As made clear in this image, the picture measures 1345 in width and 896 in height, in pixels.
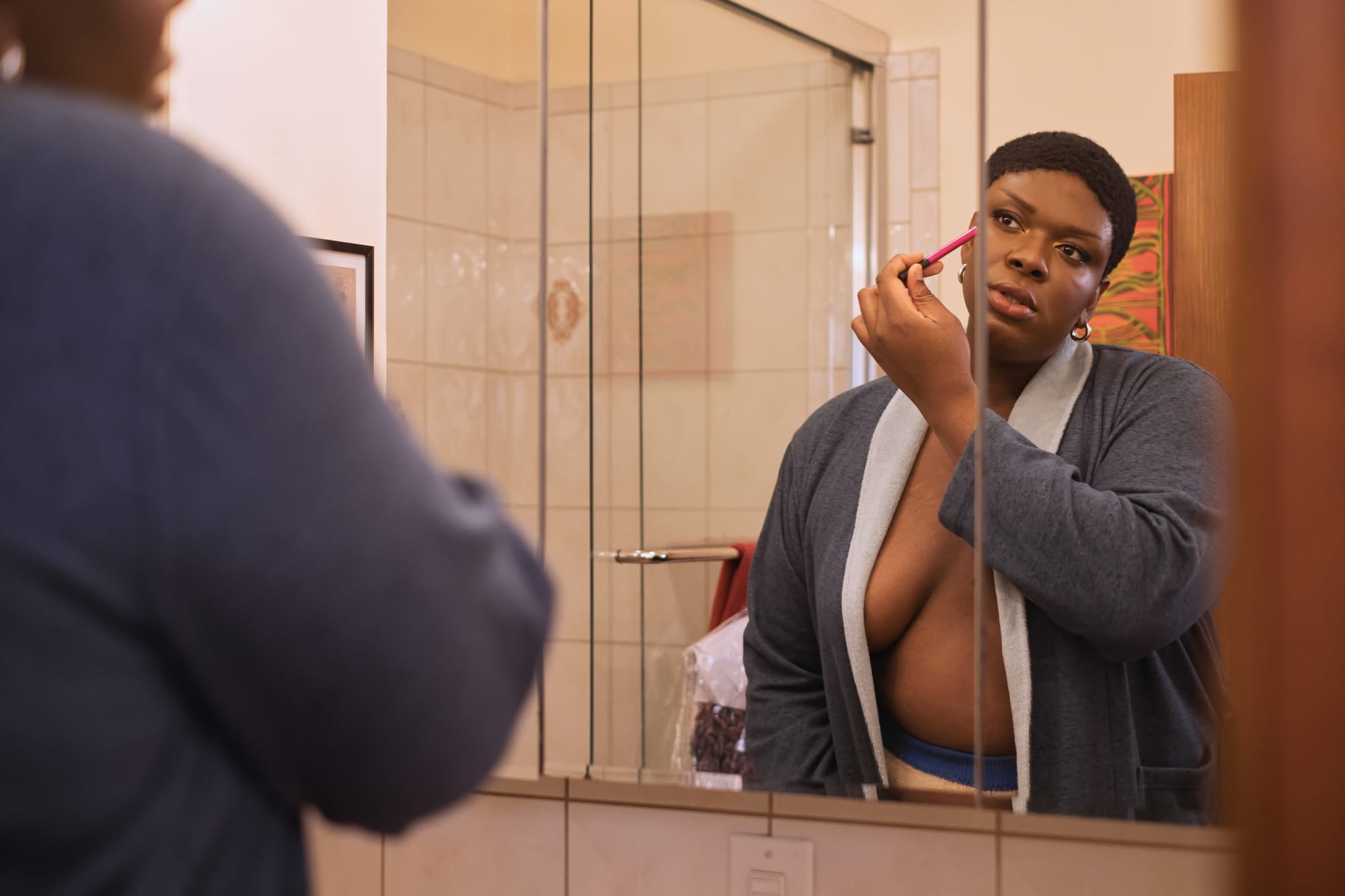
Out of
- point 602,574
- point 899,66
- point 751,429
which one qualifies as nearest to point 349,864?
point 602,574

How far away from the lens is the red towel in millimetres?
1038

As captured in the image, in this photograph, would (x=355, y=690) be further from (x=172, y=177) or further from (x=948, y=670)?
(x=948, y=670)

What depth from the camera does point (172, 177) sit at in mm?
371

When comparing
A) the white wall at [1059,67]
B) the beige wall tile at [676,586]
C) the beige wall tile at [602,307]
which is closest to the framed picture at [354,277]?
the beige wall tile at [602,307]

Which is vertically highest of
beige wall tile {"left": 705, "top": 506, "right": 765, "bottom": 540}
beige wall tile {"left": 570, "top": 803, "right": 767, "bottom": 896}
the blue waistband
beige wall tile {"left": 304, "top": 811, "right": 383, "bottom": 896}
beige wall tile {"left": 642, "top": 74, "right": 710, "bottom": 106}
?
beige wall tile {"left": 642, "top": 74, "right": 710, "bottom": 106}

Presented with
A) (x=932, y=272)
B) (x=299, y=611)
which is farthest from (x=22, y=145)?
(x=932, y=272)

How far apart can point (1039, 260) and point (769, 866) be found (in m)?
0.56

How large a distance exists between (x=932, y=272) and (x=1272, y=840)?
70cm

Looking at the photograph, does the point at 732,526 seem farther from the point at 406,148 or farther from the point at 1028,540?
the point at 406,148

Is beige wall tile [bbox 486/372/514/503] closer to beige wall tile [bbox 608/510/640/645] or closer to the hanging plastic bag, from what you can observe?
beige wall tile [bbox 608/510/640/645]

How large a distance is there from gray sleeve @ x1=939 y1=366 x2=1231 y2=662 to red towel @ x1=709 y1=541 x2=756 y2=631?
0.71ft

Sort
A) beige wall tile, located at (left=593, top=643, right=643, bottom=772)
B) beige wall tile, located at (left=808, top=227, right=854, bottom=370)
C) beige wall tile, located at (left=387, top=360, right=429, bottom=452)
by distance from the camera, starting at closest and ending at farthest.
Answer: beige wall tile, located at (left=808, top=227, right=854, bottom=370), beige wall tile, located at (left=593, top=643, right=643, bottom=772), beige wall tile, located at (left=387, top=360, right=429, bottom=452)

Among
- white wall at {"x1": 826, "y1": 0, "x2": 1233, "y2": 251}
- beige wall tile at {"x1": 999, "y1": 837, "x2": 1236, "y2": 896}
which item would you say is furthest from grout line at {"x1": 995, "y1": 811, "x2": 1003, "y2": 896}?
white wall at {"x1": 826, "y1": 0, "x2": 1233, "y2": 251}

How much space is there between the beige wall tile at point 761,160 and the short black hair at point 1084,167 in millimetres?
168
